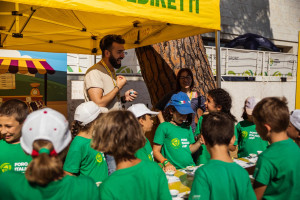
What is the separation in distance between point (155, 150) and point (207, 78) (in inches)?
113

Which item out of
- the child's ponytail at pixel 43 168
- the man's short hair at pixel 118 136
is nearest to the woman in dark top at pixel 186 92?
the man's short hair at pixel 118 136

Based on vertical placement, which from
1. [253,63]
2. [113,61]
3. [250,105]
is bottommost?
[250,105]

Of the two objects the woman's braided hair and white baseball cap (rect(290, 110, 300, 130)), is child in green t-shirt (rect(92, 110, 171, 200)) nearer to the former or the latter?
white baseball cap (rect(290, 110, 300, 130))

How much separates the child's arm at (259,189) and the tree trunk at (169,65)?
322 cm

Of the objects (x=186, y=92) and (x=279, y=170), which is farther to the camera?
(x=186, y=92)

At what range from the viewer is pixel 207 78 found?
5.43 meters

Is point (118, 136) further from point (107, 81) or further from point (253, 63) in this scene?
point (253, 63)

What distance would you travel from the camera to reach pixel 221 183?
1600 mm

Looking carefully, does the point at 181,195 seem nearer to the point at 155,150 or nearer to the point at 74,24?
the point at 155,150

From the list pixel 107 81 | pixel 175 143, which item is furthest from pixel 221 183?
pixel 107 81

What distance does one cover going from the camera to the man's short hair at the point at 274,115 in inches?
75.5

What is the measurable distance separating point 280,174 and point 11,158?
196 cm

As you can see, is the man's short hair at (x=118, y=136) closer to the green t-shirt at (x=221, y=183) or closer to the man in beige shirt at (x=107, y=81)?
the green t-shirt at (x=221, y=183)

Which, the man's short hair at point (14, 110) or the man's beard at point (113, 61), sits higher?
the man's beard at point (113, 61)
